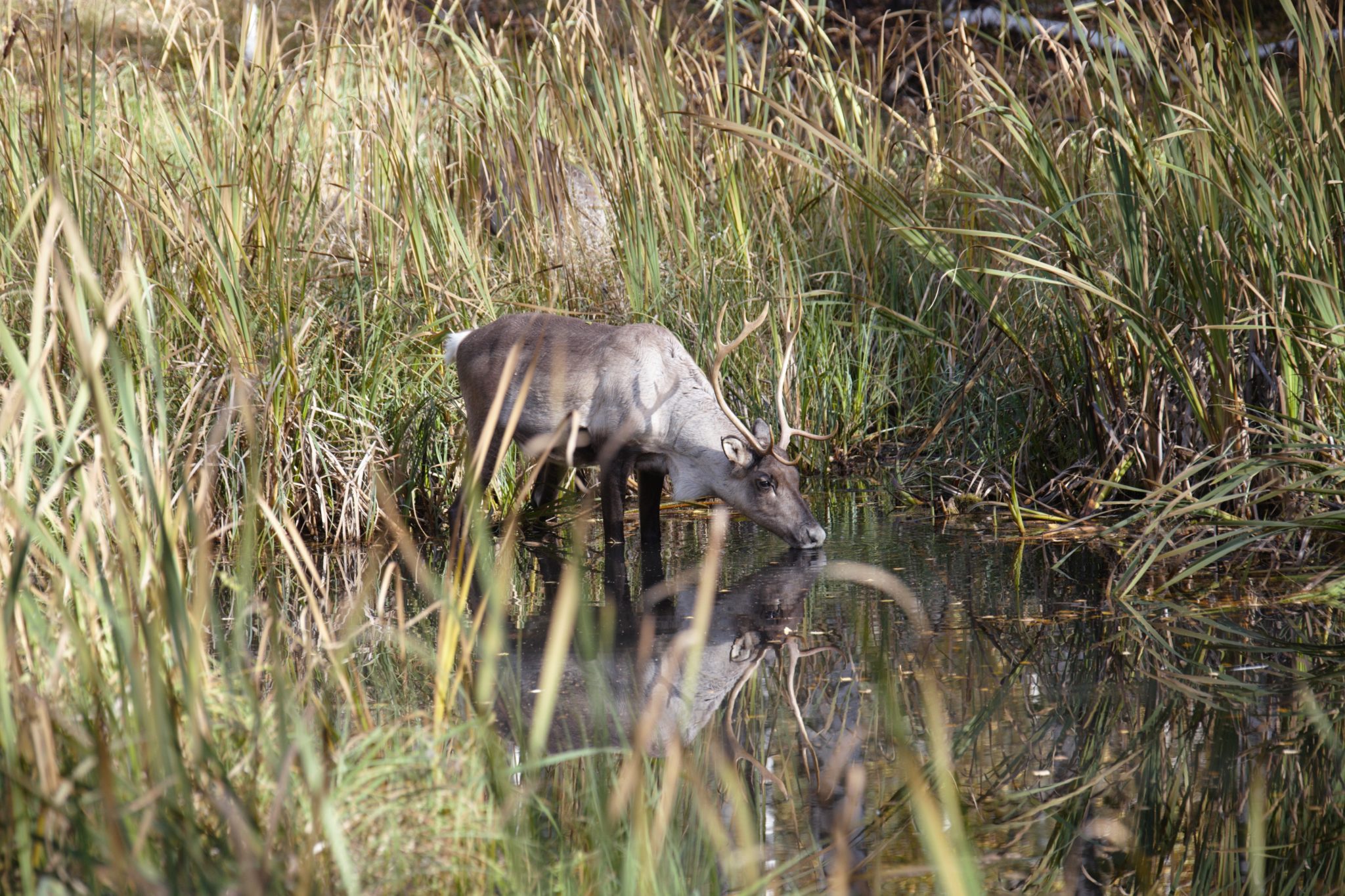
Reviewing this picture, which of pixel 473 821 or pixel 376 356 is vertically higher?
pixel 376 356

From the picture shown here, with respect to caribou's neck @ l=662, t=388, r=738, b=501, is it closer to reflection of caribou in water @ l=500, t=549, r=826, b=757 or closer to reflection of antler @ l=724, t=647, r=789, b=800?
reflection of caribou in water @ l=500, t=549, r=826, b=757

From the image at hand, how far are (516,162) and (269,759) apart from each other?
5224mm

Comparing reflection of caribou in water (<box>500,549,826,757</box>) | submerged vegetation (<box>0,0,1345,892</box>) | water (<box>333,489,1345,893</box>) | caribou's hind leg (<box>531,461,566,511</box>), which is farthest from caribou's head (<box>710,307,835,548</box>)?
caribou's hind leg (<box>531,461,566,511</box>)

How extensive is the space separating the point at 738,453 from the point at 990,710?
269 cm

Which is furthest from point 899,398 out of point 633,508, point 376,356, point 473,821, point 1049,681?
point 473,821

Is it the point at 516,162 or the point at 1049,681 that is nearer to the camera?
the point at 1049,681

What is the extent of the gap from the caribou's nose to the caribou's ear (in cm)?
44

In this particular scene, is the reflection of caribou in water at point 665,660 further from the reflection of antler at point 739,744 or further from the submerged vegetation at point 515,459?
the submerged vegetation at point 515,459

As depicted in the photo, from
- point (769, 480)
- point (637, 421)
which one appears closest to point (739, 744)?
point (769, 480)

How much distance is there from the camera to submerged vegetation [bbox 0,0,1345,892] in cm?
232

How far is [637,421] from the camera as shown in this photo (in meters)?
6.18

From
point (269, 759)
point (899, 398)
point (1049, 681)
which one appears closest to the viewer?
point (269, 759)

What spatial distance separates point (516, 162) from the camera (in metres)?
7.14

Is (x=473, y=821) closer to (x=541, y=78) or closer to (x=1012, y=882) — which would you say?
(x=1012, y=882)
